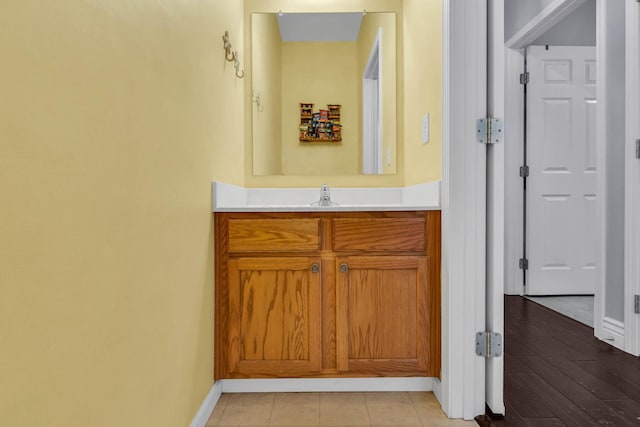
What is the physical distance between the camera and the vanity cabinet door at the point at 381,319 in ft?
6.25

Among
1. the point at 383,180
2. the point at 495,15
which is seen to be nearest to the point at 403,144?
the point at 383,180

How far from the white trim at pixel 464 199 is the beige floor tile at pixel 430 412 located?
0.04 metres

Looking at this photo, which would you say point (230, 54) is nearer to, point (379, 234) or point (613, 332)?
point (379, 234)

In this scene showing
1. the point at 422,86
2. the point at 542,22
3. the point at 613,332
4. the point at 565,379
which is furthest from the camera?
the point at 542,22

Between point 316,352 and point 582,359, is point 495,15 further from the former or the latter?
point 582,359

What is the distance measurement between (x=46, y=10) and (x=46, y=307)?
19.0 inches

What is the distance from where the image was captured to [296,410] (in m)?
1.79

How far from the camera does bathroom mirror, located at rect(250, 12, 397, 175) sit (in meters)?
2.63

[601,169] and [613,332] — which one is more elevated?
[601,169]

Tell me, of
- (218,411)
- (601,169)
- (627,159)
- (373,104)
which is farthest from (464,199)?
(601,169)

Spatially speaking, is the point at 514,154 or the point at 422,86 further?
the point at 514,154

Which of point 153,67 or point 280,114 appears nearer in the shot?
point 153,67

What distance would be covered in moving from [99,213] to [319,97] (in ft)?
6.37

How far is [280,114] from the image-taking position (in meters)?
2.67
